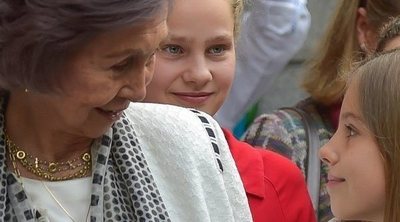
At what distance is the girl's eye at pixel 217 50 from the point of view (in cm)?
284

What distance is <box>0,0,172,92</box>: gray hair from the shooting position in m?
1.92

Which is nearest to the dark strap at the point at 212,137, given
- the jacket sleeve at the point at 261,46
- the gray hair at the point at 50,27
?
the gray hair at the point at 50,27

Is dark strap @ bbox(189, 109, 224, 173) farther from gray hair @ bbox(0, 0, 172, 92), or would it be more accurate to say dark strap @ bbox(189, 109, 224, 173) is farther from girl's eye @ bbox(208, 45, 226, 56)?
girl's eye @ bbox(208, 45, 226, 56)

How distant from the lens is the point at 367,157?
2.43 metres

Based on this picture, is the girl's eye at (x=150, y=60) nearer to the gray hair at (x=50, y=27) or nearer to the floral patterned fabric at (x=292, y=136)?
the gray hair at (x=50, y=27)

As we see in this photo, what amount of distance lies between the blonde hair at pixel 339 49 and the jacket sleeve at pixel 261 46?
183 millimetres

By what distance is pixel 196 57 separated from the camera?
2.82 m

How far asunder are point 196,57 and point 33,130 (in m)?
0.80

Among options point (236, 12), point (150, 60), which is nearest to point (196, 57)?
point (236, 12)

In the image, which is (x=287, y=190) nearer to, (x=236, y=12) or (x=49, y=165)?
(x=236, y=12)

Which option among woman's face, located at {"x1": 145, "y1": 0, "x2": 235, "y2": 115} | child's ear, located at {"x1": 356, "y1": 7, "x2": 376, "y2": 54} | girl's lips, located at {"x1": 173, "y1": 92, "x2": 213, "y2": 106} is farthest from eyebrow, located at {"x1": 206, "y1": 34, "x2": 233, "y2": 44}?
child's ear, located at {"x1": 356, "y1": 7, "x2": 376, "y2": 54}

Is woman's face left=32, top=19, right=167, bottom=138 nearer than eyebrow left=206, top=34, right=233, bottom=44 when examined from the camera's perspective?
Yes

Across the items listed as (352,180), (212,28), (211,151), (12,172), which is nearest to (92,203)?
(12,172)

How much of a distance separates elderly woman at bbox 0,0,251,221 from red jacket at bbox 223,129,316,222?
0.35m
